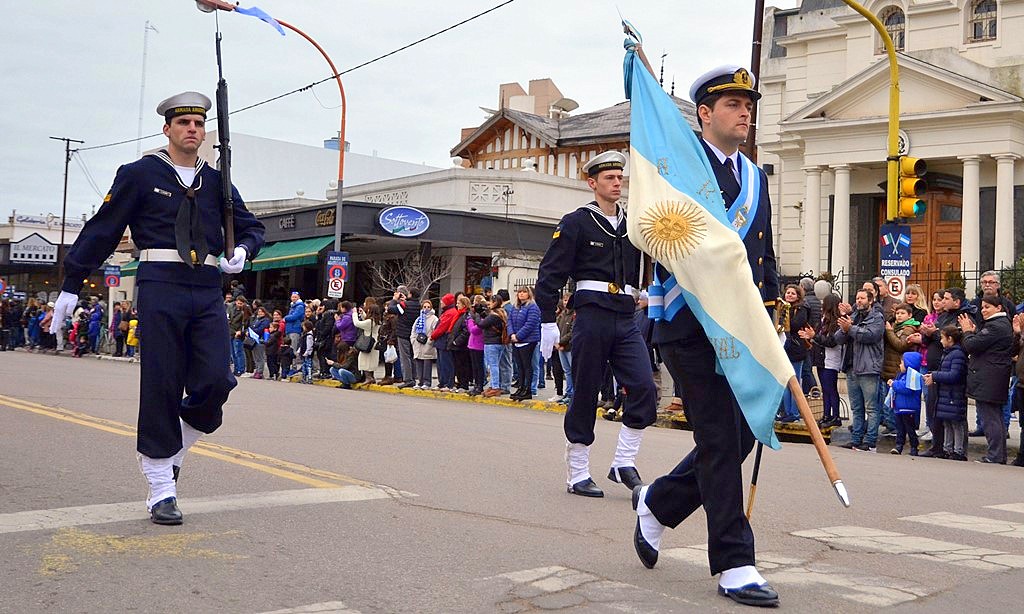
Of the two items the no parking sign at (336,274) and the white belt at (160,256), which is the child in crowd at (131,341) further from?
the white belt at (160,256)

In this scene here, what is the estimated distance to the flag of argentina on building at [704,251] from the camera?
4770 mm

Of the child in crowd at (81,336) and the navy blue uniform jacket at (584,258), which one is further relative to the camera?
the child in crowd at (81,336)

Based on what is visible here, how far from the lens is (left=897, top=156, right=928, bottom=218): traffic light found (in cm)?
1545

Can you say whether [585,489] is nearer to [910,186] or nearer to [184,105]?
[184,105]

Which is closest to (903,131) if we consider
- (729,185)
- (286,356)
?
(286,356)

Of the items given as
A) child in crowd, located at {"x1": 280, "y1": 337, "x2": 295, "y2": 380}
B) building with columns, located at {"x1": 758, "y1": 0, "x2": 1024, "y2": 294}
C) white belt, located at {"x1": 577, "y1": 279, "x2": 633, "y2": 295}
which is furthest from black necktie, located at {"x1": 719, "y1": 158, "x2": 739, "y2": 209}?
building with columns, located at {"x1": 758, "y1": 0, "x2": 1024, "y2": 294}

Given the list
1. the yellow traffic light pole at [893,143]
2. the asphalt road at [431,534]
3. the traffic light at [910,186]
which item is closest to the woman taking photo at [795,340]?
the yellow traffic light pole at [893,143]

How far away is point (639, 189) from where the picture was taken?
17.0 feet

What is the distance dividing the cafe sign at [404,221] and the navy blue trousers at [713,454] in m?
32.0

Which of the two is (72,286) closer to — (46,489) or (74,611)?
(46,489)

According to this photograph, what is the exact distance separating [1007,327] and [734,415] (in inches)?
344

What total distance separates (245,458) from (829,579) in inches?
198

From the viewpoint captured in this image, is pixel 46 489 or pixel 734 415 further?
pixel 46 489

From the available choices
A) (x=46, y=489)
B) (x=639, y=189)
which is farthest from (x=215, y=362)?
(x=639, y=189)
